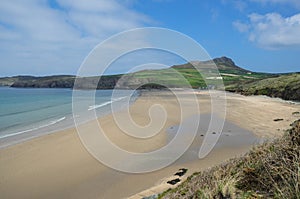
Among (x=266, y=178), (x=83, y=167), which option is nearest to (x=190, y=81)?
(x=83, y=167)

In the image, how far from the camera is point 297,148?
3639 millimetres

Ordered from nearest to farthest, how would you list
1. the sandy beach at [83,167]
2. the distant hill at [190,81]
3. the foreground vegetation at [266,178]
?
the foreground vegetation at [266,178] < the sandy beach at [83,167] < the distant hill at [190,81]

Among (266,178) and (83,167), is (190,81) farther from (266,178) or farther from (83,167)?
(266,178)

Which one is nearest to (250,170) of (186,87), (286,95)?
(286,95)

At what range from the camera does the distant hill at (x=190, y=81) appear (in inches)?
1169

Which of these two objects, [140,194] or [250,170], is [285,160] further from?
[140,194]

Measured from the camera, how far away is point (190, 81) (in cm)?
8794

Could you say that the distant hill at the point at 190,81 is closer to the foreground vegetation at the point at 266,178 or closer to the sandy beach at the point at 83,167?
the sandy beach at the point at 83,167

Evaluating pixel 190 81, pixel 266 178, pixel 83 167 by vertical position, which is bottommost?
pixel 83 167

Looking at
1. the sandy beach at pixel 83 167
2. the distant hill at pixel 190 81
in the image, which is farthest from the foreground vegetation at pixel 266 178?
the distant hill at pixel 190 81

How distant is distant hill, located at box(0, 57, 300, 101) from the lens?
2968 centimetres

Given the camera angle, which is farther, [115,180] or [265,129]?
[265,129]

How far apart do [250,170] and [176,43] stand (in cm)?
573

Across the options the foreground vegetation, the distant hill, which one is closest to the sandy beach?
the foreground vegetation
